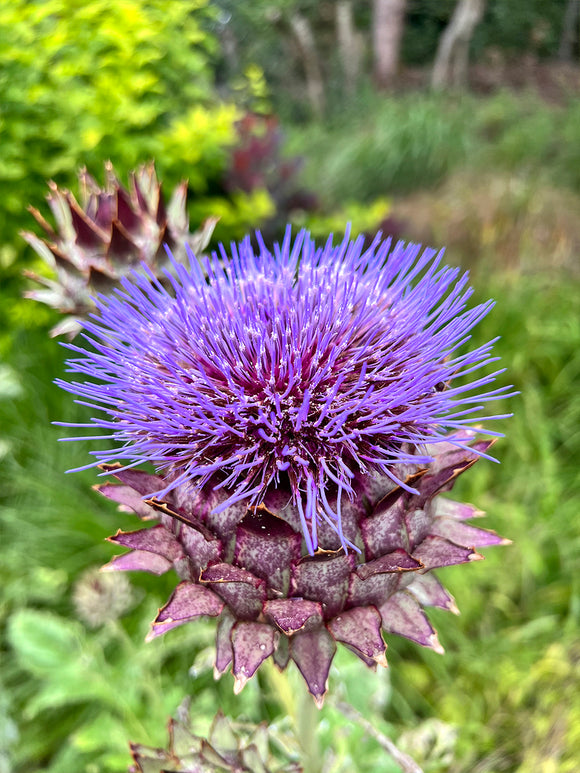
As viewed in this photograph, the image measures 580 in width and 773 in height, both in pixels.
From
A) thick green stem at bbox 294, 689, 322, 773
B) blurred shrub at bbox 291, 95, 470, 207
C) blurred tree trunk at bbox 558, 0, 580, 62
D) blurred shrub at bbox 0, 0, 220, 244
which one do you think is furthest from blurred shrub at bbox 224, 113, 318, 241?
blurred tree trunk at bbox 558, 0, 580, 62

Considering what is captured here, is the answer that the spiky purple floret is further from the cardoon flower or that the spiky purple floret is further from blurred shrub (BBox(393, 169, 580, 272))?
blurred shrub (BBox(393, 169, 580, 272))

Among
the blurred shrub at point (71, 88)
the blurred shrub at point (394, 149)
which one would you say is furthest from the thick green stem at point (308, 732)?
the blurred shrub at point (394, 149)

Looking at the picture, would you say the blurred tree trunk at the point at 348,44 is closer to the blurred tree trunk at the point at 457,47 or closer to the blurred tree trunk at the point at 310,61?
the blurred tree trunk at the point at 310,61

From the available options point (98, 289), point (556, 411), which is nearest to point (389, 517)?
point (98, 289)

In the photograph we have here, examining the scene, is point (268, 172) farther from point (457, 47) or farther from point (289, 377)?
point (457, 47)

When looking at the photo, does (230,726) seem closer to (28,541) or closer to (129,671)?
(129,671)

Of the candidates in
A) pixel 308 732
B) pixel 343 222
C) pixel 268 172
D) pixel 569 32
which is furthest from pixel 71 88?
pixel 569 32
